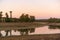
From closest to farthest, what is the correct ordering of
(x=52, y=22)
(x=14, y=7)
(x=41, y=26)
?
1. (x=14, y=7)
2. (x=52, y=22)
3. (x=41, y=26)

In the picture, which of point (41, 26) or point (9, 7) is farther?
point (41, 26)

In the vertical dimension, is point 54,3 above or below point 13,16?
above

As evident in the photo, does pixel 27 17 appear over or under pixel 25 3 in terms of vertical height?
under

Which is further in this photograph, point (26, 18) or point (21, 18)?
point (21, 18)

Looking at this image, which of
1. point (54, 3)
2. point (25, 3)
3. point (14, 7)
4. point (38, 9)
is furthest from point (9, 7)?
point (54, 3)

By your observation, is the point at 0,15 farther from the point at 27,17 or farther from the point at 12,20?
the point at 27,17

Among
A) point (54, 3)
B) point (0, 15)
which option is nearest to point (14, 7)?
point (0, 15)

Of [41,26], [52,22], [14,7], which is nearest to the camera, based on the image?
[14,7]

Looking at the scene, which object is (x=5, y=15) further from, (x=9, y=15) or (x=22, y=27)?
(x=22, y=27)

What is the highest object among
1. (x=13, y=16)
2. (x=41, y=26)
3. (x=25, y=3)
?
(x=25, y=3)
